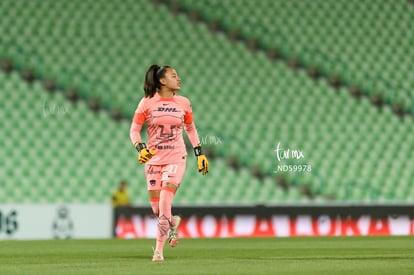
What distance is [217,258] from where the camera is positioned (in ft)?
28.6

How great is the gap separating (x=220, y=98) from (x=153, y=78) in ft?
28.6

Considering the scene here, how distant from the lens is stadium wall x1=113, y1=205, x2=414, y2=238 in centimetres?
1415

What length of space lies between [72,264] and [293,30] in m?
10.7

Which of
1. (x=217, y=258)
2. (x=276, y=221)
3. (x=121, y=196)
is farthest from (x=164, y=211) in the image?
(x=121, y=196)

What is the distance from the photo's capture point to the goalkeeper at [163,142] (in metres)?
7.96

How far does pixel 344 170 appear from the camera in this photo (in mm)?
16797

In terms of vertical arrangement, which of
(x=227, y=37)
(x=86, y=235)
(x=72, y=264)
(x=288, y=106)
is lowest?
(x=72, y=264)

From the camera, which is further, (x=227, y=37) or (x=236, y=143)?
(x=227, y=37)

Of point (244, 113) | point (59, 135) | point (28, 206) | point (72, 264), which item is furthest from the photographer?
point (244, 113)

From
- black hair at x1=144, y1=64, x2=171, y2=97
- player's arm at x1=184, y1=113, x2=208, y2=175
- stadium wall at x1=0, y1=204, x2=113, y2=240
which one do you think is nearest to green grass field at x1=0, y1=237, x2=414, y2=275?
player's arm at x1=184, y1=113, x2=208, y2=175

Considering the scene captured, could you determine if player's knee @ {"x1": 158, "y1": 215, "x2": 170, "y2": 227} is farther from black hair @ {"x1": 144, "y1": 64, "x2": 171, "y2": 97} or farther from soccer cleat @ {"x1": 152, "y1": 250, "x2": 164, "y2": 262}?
black hair @ {"x1": 144, "y1": 64, "x2": 171, "y2": 97}

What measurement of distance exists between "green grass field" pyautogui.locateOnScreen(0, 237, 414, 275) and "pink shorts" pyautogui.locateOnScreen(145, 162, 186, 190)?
615mm

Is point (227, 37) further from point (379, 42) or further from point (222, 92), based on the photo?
point (379, 42)

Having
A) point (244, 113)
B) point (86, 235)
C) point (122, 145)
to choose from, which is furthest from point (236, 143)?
point (86, 235)
